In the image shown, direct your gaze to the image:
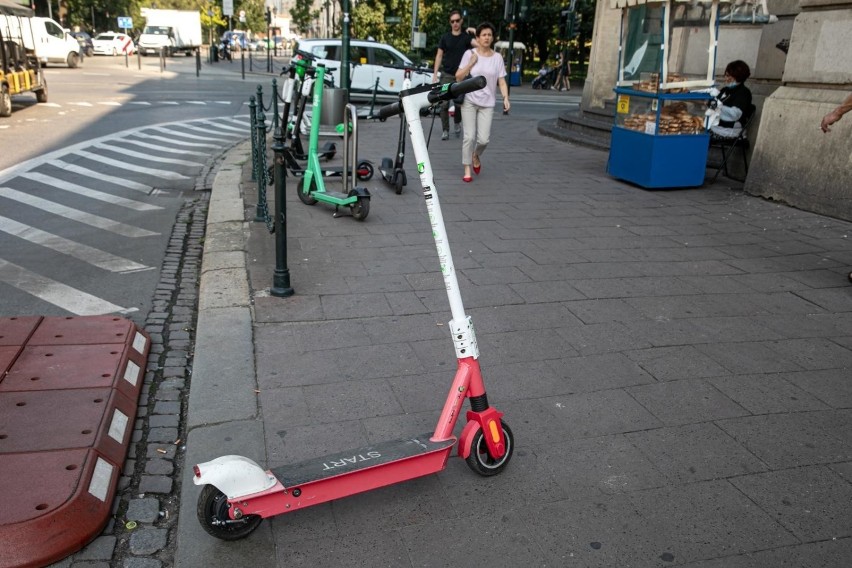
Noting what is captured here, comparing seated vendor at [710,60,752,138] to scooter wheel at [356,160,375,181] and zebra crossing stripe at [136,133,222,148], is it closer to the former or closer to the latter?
scooter wheel at [356,160,375,181]

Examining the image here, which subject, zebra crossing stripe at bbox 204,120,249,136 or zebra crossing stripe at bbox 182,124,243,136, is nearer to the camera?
zebra crossing stripe at bbox 182,124,243,136

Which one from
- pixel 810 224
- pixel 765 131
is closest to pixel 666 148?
pixel 765 131

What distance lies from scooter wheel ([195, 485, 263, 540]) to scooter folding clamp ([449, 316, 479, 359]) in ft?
3.43

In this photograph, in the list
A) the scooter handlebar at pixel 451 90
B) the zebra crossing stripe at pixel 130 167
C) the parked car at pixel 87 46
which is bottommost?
the zebra crossing stripe at pixel 130 167

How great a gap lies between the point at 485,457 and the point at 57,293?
3981 millimetres

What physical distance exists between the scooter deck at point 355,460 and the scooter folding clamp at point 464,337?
0.37 meters

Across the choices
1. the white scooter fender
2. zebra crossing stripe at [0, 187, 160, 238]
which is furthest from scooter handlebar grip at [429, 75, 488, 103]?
zebra crossing stripe at [0, 187, 160, 238]

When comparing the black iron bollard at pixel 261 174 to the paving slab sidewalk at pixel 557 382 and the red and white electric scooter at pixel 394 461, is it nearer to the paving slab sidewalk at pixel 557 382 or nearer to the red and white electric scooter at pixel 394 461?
the paving slab sidewalk at pixel 557 382

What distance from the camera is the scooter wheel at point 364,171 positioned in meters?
9.34

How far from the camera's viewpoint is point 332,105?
312 inches

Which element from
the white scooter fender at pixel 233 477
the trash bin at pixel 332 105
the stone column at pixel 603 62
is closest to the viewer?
the white scooter fender at pixel 233 477

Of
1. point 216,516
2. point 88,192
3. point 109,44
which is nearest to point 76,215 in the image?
point 88,192

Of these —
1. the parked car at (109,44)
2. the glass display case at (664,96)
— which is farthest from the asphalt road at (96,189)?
the parked car at (109,44)

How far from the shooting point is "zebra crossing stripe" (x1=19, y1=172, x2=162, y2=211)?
8719 mm
